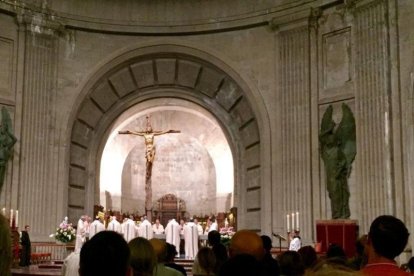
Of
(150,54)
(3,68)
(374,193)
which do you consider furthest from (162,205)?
(374,193)

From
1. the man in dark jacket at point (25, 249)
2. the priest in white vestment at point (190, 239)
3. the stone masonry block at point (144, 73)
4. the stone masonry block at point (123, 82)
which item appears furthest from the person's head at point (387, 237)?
the stone masonry block at point (144, 73)

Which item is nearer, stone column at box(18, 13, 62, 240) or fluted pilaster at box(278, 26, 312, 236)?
fluted pilaster at box(278, 26, 312, 236)

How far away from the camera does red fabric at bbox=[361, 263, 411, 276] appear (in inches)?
113

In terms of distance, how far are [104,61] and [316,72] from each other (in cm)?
640

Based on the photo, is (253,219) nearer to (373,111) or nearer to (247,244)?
(373,111)

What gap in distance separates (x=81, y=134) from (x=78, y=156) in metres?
0.68

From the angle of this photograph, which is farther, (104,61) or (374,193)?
(104,61)

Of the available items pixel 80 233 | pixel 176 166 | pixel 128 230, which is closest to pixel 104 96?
pixel 128 230

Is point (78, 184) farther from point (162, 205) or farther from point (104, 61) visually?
point (162, 205)

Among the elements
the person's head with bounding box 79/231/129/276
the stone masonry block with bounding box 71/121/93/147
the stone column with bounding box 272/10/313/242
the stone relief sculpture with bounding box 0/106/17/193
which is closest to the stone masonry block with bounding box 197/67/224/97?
the stone column with bounding box 272/10/313/242

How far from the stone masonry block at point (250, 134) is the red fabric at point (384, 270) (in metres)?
15.0

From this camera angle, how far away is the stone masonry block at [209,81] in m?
18.8

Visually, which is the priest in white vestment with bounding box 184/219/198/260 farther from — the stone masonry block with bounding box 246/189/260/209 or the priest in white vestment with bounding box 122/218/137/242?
the stone masonry block with bounding box 246/189/260/209

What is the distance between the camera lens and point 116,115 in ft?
64.6
